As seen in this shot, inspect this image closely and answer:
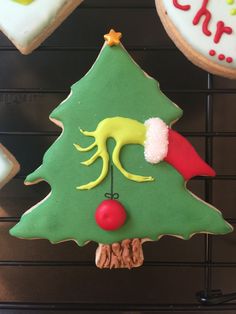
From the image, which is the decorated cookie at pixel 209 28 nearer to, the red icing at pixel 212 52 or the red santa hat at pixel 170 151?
the red icing at pixel 212 52

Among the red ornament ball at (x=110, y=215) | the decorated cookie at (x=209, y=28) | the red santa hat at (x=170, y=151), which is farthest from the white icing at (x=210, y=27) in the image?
the red ornament ball at (x=110, y=215)

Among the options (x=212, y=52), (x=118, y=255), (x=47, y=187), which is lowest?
(x=118, y=255)

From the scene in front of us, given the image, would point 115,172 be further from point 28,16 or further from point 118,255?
point 28,16

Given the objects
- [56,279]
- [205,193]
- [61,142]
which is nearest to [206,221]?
[205,193]

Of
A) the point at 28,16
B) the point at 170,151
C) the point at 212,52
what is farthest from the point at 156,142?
the point at 28,16

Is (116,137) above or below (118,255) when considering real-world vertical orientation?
above

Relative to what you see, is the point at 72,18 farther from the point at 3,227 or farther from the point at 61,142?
the point at 3,227
